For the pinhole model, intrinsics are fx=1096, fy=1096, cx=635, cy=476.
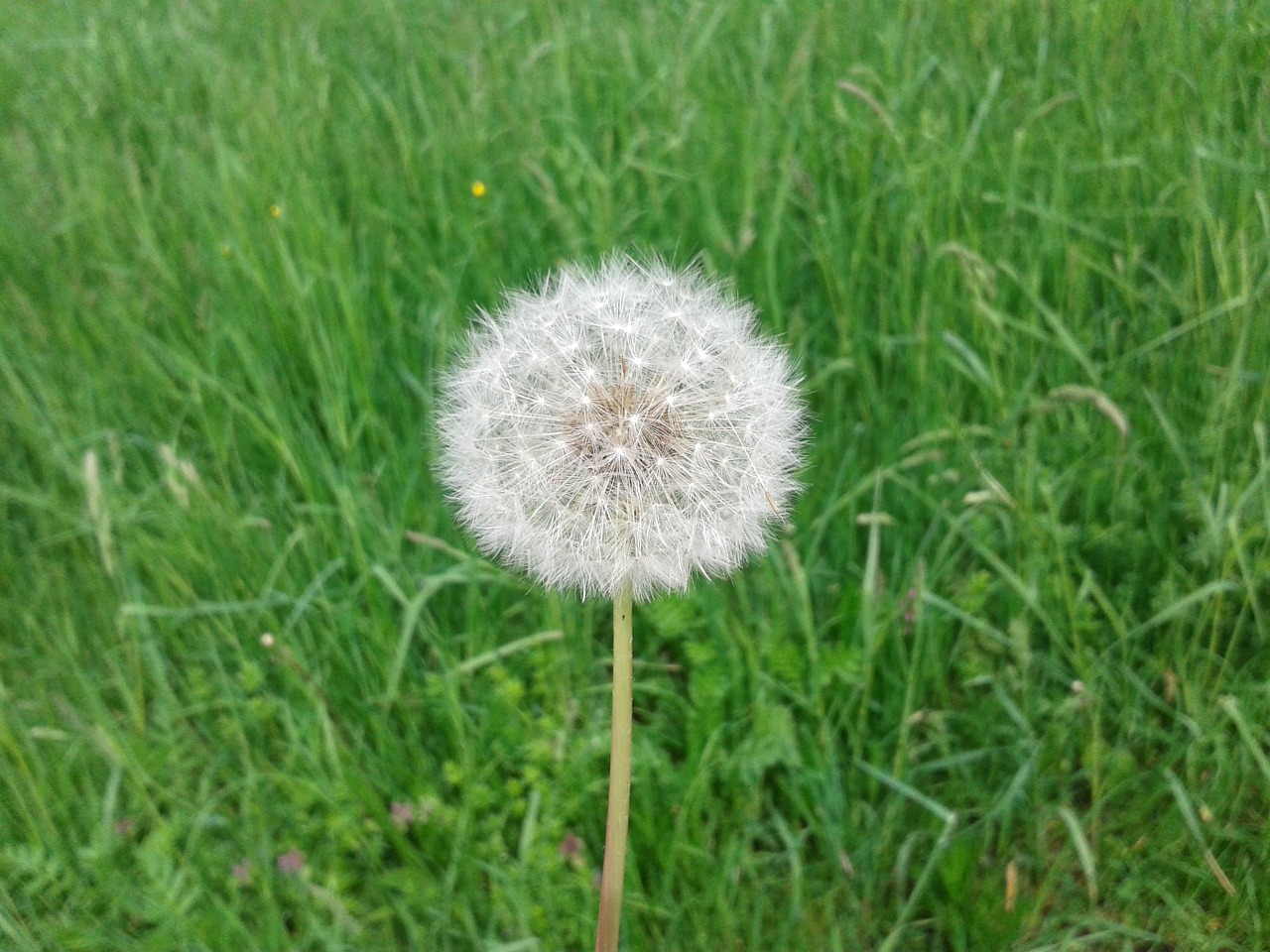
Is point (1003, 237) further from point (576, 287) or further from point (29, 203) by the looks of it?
point (29, 203)

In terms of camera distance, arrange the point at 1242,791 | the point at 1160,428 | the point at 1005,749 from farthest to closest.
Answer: the point at 1160,428
the point at 1005,749
the point at 1242,791

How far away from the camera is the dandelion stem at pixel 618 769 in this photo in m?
1.21

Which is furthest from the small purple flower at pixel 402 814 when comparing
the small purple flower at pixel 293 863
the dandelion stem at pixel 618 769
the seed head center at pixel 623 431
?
the seed head center at pixel 623 431

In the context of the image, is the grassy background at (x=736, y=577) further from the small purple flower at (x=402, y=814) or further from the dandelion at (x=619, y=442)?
the dandelion at (x=619, y=442)

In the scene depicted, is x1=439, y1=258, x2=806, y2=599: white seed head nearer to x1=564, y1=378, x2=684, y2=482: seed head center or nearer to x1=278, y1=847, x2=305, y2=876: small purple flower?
x1=564, y1=378, x2=684, y2=482: seed head center

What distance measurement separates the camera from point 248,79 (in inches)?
153

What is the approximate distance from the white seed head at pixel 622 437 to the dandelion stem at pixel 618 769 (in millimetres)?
90

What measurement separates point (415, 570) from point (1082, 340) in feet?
5.53

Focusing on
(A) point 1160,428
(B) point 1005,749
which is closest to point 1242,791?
(B) point 1005,749

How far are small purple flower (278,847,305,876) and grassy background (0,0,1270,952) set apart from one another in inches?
0.4

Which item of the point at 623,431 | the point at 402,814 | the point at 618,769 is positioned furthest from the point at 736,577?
the point at 618,769

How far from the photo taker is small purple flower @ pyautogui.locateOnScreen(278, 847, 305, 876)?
2098mm

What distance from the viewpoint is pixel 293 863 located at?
6.91ft

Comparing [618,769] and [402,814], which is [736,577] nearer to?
[402,814]
